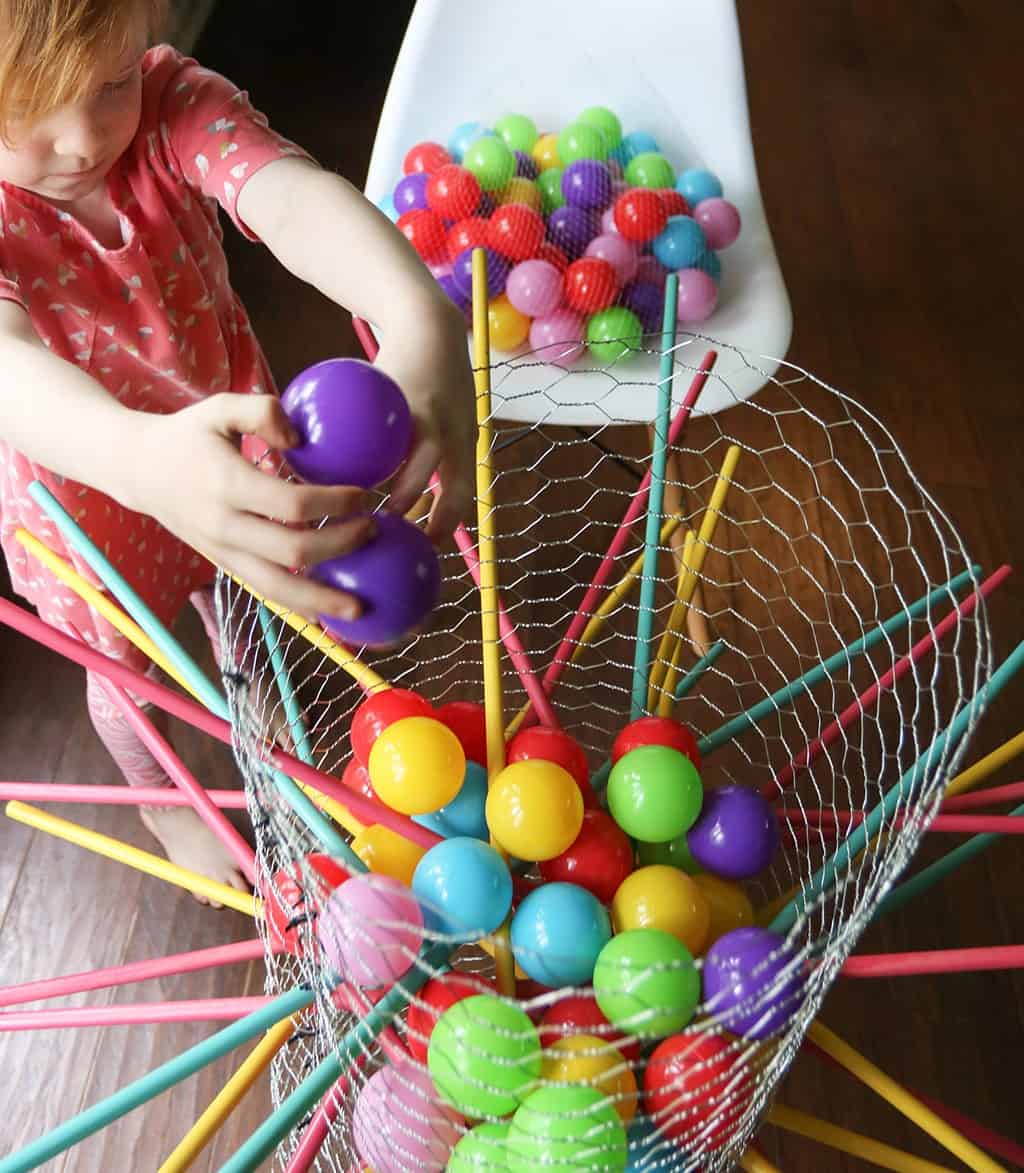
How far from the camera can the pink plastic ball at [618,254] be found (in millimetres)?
1148

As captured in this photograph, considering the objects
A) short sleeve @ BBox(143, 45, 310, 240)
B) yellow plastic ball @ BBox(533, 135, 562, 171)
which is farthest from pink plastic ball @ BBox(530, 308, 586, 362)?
short sleeve @ BBox(143, 45, 310, 240)

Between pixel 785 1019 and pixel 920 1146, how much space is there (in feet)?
2.03

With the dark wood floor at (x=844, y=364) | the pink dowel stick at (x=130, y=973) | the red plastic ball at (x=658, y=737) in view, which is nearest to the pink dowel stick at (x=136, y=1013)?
the pink dowel stick at (x=130, y=973)

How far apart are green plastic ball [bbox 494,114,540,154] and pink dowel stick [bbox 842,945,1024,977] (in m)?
1.02

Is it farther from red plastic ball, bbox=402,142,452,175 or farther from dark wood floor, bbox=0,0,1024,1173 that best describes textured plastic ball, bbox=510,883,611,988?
red plastic ball, bbox=402,142,452,175

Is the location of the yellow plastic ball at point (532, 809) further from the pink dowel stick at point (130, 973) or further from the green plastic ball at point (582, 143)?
the green plastic ball at point (582, 143)

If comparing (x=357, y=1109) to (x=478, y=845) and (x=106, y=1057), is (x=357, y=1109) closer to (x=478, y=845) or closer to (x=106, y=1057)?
(x=478, y=845)

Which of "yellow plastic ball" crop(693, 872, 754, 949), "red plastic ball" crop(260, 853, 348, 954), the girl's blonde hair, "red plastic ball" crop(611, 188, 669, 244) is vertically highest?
the girl's blonde hair

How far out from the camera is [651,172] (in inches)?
46.4

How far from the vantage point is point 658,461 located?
0.57 meters

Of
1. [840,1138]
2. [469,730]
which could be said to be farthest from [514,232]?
[840,1138]

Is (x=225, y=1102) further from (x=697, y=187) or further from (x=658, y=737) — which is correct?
(x=697, y=187)

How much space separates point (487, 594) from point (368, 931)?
→ 0.55 ft

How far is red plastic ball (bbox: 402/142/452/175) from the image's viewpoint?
3.80ft
